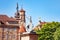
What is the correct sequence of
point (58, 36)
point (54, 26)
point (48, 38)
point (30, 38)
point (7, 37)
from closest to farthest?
point (30, 38) → point (58, 36) → point (48, 38) → point (54, 26) → point (7, 37)

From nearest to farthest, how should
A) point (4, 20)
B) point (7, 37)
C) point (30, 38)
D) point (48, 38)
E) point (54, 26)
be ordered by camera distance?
point (30, 38) → point (48, 38) → point (54, 26) → point (7, 37) → point (4, 20)

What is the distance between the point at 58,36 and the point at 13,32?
3092 cm

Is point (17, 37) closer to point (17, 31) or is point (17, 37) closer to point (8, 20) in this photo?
point (17, 31)

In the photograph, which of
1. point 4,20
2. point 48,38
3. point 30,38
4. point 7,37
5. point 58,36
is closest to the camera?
point 30,38

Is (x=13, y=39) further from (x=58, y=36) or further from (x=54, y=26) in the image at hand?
(x=58, y=36)

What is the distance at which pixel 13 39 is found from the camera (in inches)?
2948

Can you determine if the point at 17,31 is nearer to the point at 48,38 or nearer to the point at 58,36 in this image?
the point at 48,38

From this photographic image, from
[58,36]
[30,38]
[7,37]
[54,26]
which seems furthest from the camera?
[7,37]

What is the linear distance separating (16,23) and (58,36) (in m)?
34.5

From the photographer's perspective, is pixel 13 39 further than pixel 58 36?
Yes

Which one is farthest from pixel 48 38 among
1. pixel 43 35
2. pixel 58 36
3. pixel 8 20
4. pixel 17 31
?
pixel 8 20

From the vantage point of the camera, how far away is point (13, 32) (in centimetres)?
7512

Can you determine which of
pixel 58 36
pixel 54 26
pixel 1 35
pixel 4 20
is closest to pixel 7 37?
pixel 1 35

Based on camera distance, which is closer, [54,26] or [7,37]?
[54,26]
